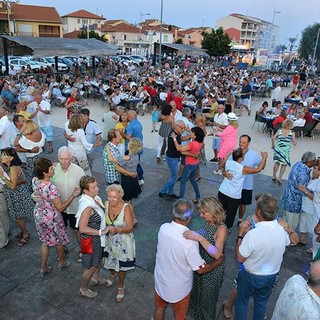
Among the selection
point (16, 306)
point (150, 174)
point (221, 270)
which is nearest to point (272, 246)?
point (221, 270)

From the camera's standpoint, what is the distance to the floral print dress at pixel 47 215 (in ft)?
11.3

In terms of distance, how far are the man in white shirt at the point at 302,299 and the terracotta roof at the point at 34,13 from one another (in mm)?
59105

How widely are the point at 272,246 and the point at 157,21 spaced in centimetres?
10103

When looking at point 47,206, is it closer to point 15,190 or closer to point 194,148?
point 15,190

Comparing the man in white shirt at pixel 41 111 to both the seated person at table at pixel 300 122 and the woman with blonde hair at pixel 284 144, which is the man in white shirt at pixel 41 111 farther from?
the seated person at table at pixel 300 122

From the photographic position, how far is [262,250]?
257cm

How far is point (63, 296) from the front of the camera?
3.54 metres

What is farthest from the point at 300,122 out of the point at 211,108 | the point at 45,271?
the point at 45,271

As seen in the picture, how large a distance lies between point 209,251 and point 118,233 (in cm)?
104

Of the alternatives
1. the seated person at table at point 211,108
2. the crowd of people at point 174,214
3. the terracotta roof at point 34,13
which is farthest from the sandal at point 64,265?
the terracotta roof at point 34,13

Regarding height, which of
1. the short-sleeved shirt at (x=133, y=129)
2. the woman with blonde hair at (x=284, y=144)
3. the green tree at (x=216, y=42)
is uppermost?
the green tree at (x=216, y=42)

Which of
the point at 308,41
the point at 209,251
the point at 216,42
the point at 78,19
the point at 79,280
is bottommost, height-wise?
the point at 79,280

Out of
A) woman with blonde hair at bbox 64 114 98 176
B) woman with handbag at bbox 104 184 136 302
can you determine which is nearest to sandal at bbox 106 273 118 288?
woman with handbag at bbox 104 184 136 302

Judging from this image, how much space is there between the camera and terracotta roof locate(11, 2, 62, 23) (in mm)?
51188
